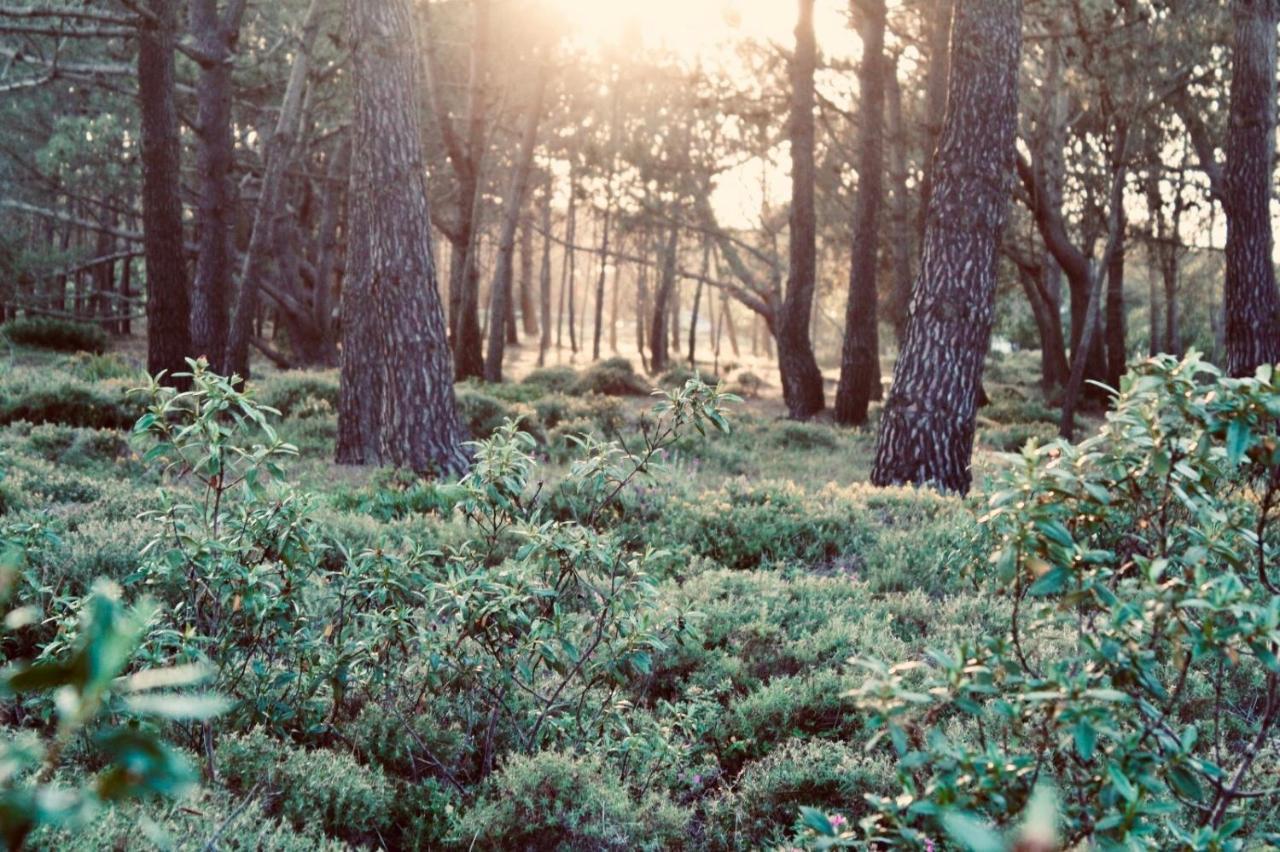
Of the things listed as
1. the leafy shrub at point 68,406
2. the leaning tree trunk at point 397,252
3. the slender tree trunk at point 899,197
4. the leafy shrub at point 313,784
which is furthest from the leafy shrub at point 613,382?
the leafy shrub at point 313,784

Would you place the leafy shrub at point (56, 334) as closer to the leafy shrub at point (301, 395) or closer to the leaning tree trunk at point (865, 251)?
the leafy shrub at point (301, 395)

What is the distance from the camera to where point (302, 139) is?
18250 millimetres

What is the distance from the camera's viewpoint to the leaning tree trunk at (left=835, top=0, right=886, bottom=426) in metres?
15.7

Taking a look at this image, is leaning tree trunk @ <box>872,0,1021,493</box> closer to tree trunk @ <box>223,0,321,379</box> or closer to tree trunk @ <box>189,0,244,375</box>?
tree trunk @ <box>223,0,321,379</box>

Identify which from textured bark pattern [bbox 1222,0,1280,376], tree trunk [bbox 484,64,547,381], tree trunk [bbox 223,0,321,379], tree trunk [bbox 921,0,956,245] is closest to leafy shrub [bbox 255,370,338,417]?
tree trunk [bbox 223,0,321,379]

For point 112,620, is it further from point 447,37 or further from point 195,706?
point 447,37

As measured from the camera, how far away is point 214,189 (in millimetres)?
13078

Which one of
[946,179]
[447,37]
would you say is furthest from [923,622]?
[447,37]

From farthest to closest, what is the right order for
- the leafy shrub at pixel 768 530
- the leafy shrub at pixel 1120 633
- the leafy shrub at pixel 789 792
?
the leafy shrub at pixel 768 530, the leafy shrub at pixel 789 792, the leafy shrub at pixel 1120 633

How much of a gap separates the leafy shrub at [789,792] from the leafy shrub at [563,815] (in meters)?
0.25

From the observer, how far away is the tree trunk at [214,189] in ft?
42.3

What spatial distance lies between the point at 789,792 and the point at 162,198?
10996mm

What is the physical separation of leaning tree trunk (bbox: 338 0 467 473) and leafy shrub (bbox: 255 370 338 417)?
4.00 metres

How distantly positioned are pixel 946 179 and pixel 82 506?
305 inches
